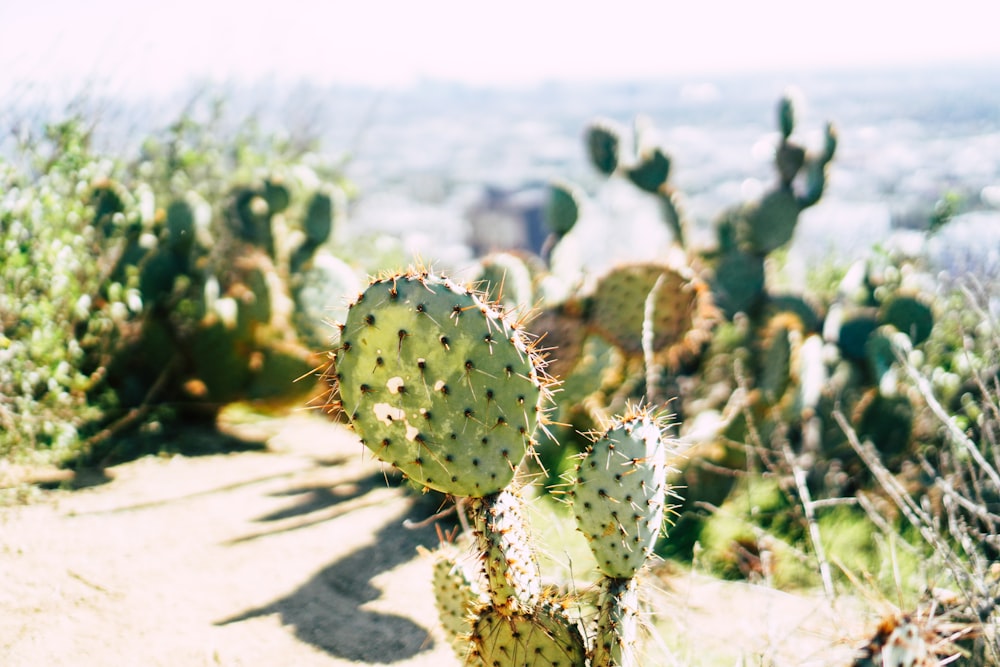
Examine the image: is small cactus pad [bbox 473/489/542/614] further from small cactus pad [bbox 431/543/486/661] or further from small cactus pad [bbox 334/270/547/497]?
small cactus pad [bbox 431/543/486/661]

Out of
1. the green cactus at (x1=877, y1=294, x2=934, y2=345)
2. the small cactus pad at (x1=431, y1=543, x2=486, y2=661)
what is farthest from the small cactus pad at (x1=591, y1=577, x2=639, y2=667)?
the green cactus at (x1=877, y1=294, x2=934, y2=345)

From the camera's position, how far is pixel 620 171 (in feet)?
14.0

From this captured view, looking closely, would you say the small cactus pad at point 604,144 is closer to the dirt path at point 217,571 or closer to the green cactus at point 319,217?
the green cactus at point 319,217

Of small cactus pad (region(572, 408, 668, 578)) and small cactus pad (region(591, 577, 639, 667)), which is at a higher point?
small cactus pad (region(572, 408, 668, 578))

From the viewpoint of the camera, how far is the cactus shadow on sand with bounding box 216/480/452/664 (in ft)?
7.88

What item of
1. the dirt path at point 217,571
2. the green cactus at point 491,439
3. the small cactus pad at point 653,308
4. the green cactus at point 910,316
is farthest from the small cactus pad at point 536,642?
the green cactus at point 910,316

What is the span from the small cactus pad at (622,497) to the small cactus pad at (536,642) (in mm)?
155

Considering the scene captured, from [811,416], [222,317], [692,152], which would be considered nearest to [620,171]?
[811,416]

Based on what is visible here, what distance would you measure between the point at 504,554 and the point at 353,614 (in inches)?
41.7

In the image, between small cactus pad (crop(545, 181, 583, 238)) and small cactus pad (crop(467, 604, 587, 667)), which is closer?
small cactus pad (crop(467, 604, 587, 667))

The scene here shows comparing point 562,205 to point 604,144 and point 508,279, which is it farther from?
point 508,279

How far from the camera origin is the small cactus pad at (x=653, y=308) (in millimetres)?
3398

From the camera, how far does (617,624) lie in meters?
1.71

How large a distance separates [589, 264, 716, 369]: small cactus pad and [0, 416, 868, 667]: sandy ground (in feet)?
3.35
